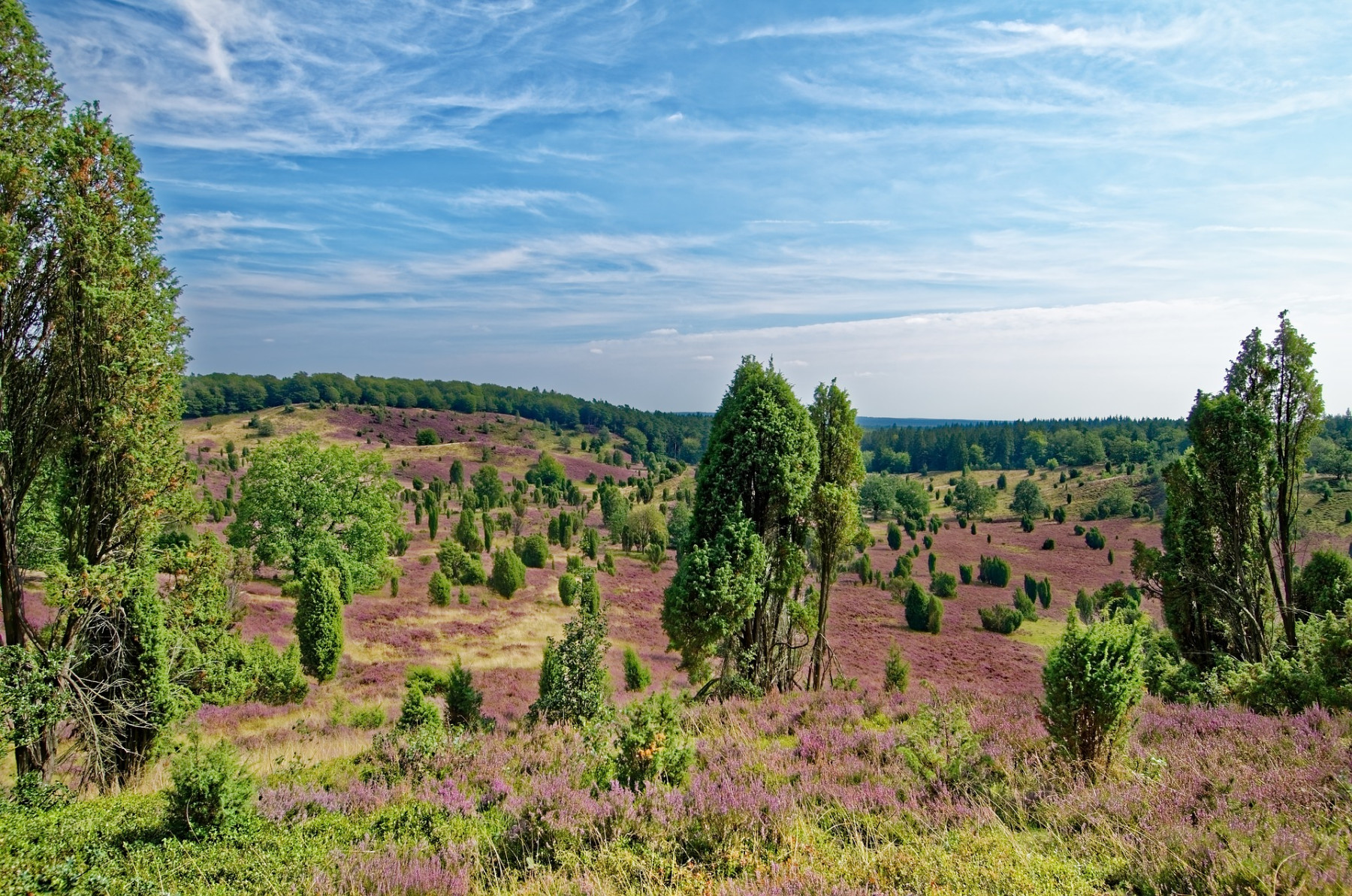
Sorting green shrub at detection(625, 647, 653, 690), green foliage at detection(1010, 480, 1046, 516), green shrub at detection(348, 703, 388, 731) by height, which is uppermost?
green foliage at detection(1010, 480, 1046, 516)

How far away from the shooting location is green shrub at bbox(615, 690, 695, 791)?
221 inches

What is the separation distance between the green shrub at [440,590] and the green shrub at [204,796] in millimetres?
29372

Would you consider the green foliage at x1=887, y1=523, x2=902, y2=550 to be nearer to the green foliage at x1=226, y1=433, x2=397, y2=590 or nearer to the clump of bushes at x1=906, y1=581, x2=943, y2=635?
the clump of bushes at x1=906, y1=581, x2=943, y2=635

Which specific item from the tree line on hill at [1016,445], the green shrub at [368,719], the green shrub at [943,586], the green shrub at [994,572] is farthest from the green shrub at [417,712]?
the tree line on hill at [1016,445]

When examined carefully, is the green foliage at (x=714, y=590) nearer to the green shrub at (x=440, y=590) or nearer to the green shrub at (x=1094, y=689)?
the green shrub at (x=1094, y=689)

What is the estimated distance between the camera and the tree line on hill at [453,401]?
12406 centimetres

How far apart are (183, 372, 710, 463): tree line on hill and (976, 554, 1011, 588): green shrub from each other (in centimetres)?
6384

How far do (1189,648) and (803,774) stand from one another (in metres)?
13.0

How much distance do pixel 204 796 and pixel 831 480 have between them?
32.9ft

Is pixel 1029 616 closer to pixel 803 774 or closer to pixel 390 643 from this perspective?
pixel 390 643

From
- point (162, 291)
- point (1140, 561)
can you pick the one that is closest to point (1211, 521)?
point (1140, 561)

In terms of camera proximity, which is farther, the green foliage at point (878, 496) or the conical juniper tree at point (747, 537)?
the green foliage at point (878, 496)

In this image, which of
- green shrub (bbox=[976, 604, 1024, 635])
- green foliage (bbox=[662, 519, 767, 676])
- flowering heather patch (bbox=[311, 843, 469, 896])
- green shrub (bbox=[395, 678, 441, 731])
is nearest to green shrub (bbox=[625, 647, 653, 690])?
green foliage (bbox=[662, 519, 767, 676])

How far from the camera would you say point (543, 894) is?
388 cm
